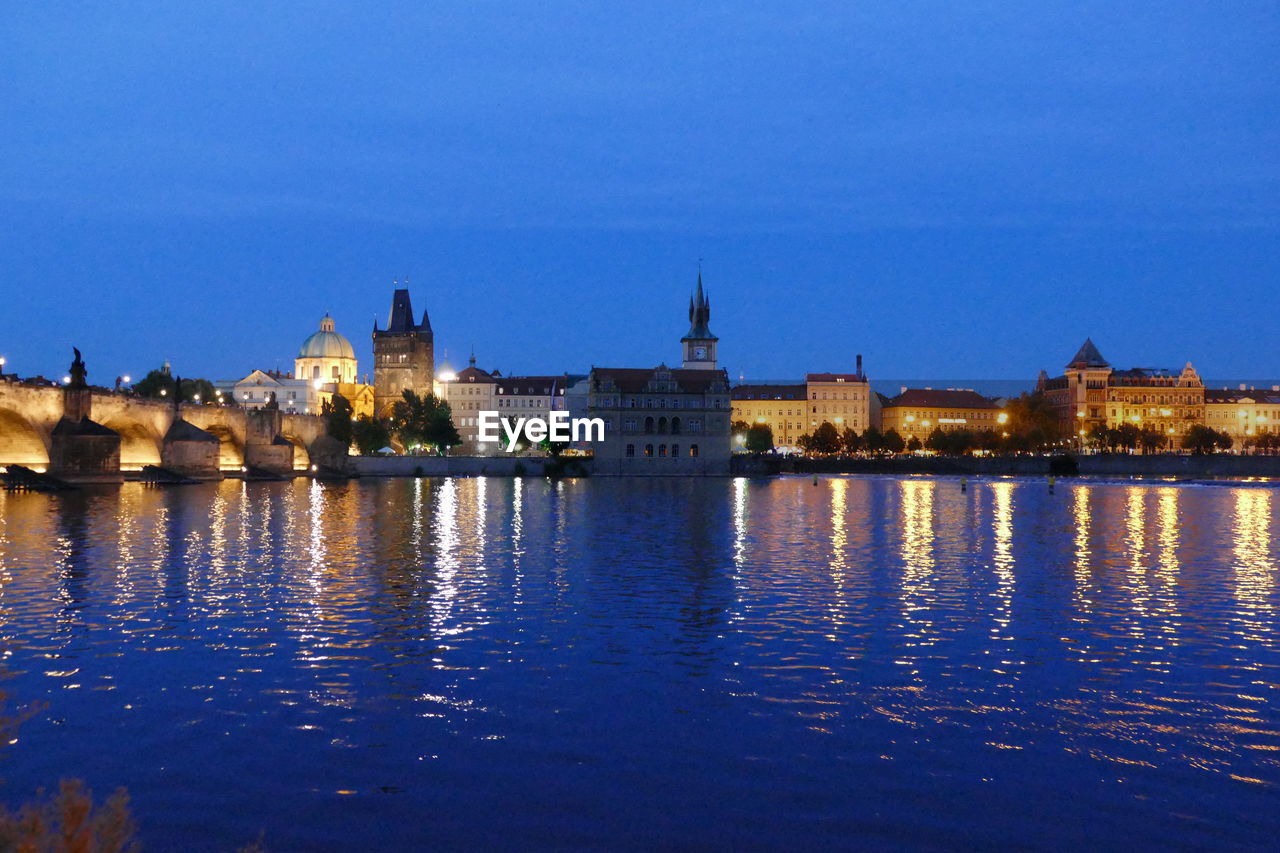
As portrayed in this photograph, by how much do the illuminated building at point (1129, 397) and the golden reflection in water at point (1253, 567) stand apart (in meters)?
130

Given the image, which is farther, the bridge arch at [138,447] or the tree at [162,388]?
the tree at [162,388]

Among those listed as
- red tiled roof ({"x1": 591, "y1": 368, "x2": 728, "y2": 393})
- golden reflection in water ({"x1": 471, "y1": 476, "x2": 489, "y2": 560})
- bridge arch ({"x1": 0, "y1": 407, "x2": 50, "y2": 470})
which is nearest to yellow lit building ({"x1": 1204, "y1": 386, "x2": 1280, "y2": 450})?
red tiled roof ({"x1": 591, "y1": 368, "x2": 728, "y2": 393})

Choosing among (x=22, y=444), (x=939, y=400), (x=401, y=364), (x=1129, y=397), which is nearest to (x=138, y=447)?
(x=22, y=444)

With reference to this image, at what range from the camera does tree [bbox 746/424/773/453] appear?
150 meters

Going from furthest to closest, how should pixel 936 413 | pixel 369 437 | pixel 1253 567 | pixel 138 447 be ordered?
1. pixel 936 413
2. pixel 369 437
3. pixel 138 447
4. pixel 1253 567

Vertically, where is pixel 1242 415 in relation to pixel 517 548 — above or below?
above

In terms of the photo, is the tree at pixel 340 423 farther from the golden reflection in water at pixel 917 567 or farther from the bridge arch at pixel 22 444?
the golden reflection in water at pixel 917 567

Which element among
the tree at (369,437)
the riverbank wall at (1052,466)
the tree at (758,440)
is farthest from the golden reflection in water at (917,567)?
the tree at (758,440)

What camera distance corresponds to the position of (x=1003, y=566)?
2697cm

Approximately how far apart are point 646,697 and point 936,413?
178362 millimetres

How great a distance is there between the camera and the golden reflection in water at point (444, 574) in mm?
17312

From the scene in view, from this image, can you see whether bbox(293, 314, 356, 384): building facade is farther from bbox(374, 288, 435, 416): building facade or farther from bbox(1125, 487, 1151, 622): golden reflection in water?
bbox(1125, 487, 1151, 622): golden reflection in water

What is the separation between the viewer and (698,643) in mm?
15867

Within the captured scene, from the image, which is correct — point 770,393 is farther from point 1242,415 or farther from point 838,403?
point 1242,415
